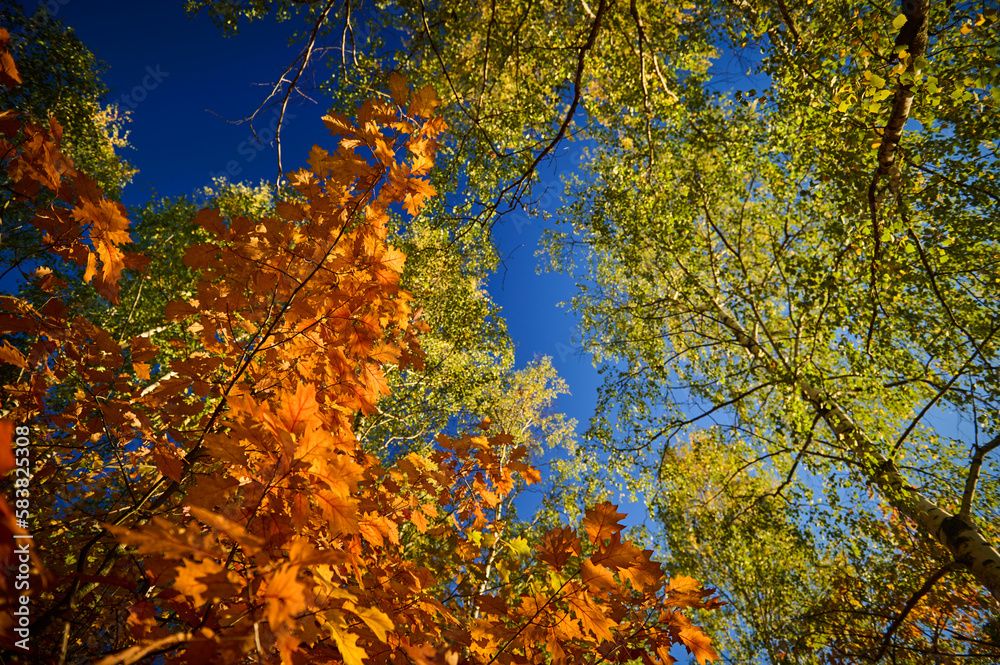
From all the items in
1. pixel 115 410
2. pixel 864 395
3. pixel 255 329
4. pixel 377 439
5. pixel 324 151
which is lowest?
pixel 115 410

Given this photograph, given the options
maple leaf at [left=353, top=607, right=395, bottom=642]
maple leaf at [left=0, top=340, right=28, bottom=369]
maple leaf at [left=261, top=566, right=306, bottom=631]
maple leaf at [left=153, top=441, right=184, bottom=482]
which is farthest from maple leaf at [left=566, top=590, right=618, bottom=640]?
maple leaf at [left=0, top=340, right=28, bottom=369]

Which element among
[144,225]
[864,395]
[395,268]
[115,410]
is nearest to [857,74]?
[864,395]

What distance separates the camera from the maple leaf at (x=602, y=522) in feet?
4.67

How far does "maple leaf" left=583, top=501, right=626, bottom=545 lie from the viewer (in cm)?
142

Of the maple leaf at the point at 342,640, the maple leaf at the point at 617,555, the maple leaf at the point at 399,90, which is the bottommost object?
the maple leaf at the point at 342,640

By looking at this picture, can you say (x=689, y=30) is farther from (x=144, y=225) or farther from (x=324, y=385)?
(x=144, y=225)

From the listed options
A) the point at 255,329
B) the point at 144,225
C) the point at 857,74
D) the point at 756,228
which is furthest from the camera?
the point at 144,225

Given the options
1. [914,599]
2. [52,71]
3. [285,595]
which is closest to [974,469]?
[914,599]

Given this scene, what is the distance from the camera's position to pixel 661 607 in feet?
4.86

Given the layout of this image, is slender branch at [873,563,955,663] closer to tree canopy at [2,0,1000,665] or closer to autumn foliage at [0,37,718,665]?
tree canopy at [2,0,1000,665]

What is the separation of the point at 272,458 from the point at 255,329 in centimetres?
77

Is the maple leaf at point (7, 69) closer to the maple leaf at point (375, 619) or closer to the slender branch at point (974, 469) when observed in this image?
the maple leaf at point (375, 619)

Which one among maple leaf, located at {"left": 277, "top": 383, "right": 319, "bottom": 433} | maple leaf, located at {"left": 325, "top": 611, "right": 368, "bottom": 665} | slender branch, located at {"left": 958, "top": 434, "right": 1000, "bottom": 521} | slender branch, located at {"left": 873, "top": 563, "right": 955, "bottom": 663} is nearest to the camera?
maple leaf, located at {"left": 325, "top": 611, "right": 368, "bottom": 665}

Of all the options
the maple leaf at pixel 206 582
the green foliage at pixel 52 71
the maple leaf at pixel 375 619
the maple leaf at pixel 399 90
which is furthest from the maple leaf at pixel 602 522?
the green foliage at pixel 52 71
